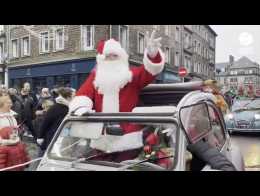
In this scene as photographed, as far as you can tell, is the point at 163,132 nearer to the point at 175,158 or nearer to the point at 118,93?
the point at 175,158

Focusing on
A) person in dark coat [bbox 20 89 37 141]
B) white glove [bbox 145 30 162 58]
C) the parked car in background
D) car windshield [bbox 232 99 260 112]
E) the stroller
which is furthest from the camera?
car windshield [bbox 232 99 260 112]

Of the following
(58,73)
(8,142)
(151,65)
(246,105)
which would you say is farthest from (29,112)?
(246,105)

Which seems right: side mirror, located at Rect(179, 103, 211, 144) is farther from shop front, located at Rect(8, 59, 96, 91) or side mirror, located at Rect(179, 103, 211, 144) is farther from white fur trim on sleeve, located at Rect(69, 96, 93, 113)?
shop front, located at Rect(8, 59, 96, 91)

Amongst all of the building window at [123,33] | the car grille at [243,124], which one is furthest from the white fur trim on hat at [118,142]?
the car grille at [243,124]

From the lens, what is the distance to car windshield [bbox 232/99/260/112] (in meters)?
9.11

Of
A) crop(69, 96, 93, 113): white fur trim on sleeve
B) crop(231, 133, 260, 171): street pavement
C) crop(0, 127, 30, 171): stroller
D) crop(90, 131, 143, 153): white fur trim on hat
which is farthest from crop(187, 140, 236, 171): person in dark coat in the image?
crop(231, 133, 260, 171): street pavement

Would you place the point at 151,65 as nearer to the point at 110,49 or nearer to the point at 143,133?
the point at 110,49

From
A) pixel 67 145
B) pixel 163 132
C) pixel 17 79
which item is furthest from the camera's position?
pixel 17 79

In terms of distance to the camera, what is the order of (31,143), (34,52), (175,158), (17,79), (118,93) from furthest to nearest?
(34,52)
(17,79)
(31,143)
(118,93)
(175,158)
